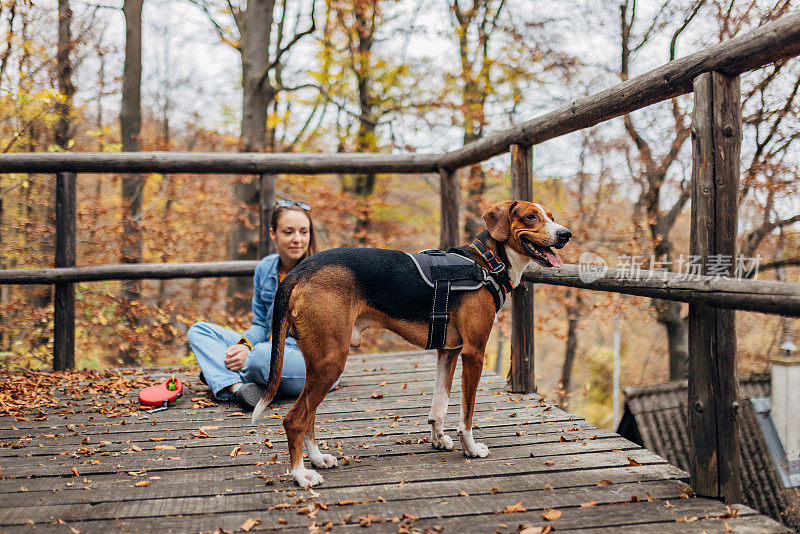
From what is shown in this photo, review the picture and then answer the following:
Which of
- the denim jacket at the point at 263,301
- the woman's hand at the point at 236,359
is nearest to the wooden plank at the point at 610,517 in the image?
the woman's hand at the point at 236,359

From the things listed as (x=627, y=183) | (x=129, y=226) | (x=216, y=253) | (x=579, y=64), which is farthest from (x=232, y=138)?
(x=627, y=183)

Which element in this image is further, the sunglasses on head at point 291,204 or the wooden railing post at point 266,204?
the wooden railing post at point 266,204

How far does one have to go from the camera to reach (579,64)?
11586 mm

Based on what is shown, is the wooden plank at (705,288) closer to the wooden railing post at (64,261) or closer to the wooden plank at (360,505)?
the wooden plank at (360,505)

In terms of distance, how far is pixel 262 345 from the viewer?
13.1 feet

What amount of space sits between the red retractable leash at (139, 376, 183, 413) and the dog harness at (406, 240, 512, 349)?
220cm

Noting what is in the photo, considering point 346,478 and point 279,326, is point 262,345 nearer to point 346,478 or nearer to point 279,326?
point 279,326

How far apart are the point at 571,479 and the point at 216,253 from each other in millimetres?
11878

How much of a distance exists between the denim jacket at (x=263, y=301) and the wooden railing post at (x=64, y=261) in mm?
2210

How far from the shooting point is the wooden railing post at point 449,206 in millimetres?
6078

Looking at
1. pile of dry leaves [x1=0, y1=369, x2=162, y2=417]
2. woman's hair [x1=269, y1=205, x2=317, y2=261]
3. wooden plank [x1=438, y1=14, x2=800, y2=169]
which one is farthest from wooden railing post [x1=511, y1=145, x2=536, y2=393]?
pile of dry leaves [x1=0, y1=369, x2=162, y2=417]

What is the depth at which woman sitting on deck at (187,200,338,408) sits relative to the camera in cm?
405

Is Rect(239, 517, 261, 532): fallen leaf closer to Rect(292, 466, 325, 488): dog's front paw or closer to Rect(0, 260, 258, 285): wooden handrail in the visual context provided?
Rect(292, 466, 325, 488): dog's front paw

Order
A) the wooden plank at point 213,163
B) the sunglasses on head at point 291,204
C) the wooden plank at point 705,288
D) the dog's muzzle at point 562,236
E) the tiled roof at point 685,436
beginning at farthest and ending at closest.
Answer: the tiled roof at point 685,436, the wooden plank at point 213,163, the sunglasses on head at point 291,204, the dog's muzzle at point 562,236, the wooden plank at point 705,288
